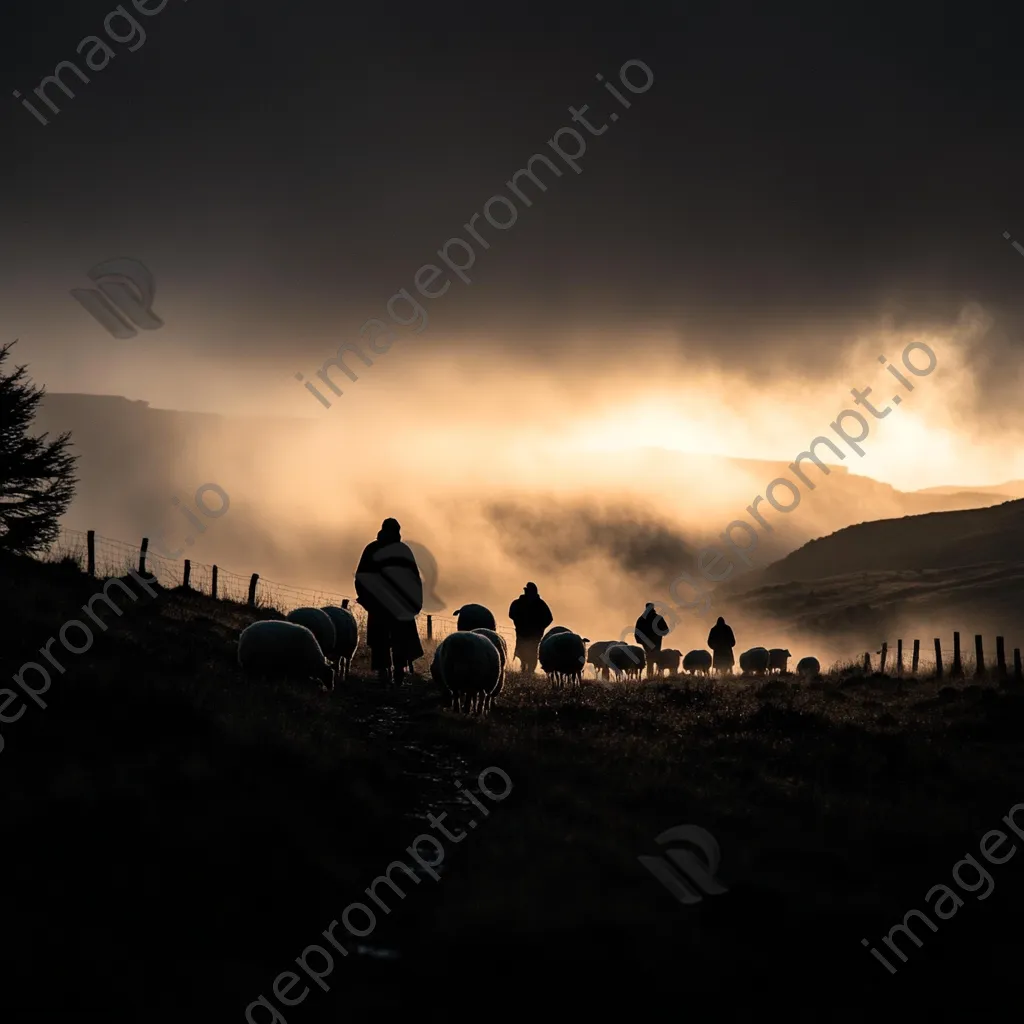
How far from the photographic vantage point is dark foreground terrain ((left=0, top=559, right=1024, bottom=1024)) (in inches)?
248

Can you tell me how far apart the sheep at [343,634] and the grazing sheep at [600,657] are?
660 inches

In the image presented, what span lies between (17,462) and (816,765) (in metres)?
33.6

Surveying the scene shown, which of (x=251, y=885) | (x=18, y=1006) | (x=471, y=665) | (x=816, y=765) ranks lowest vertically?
(x=18, y=1006)

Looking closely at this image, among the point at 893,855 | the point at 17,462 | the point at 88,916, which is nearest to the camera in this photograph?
the point at 88,916

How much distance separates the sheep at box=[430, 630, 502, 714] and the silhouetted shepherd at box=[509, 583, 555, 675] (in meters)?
10.7

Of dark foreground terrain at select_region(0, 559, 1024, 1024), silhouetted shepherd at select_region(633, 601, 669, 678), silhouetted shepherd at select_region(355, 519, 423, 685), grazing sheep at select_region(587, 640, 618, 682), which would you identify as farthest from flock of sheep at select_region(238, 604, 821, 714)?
grazing sheep at select_region(587, 640, 618, 682)

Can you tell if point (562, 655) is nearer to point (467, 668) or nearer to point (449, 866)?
point (467, 668)

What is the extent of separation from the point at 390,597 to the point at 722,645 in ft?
69.5

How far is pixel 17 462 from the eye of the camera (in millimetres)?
37219

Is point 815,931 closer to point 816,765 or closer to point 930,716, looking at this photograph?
point 816,765

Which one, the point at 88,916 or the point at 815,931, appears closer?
the point at 88,916

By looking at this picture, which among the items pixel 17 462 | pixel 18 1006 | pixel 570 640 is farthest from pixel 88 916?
pixel 17 462

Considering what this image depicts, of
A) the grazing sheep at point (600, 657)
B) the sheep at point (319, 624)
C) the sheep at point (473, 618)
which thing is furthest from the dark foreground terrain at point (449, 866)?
the grazing sheep at point (600, 657)

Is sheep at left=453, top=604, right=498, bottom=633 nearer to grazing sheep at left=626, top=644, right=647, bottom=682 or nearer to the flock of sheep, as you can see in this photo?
the flock of sheep
